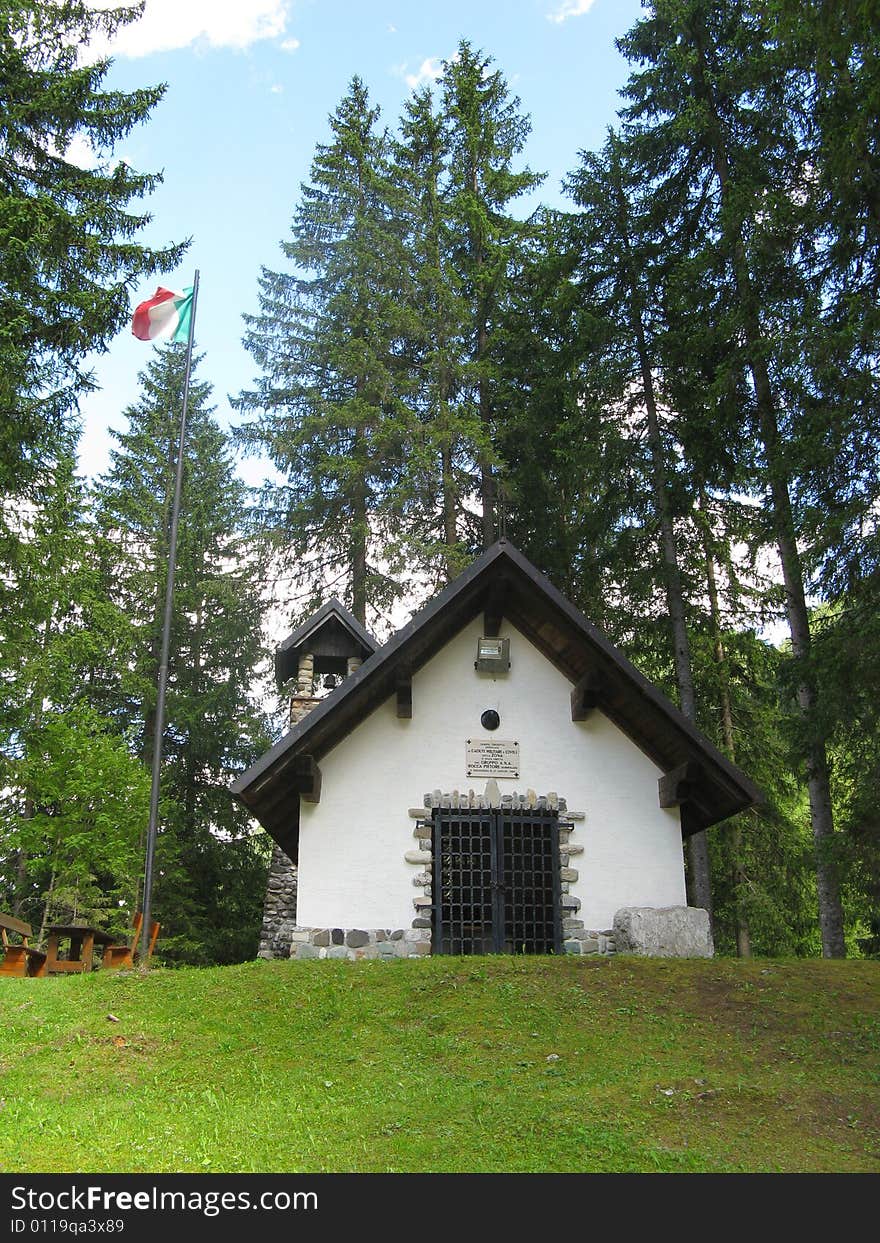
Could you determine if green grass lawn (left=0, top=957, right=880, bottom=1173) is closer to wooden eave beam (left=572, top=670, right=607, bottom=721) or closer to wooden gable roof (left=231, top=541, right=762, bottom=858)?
wooden gable roof (left=231, top=541, right=762, bottom=858)

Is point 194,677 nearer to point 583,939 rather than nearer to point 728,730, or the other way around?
point 728,730

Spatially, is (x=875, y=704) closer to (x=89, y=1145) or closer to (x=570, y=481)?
(x=570, y=481)

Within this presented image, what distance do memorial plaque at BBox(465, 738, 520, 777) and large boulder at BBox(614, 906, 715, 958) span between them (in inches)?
89.3

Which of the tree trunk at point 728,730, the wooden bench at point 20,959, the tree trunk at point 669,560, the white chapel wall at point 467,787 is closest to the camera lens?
the white chapel wall at point 467,787

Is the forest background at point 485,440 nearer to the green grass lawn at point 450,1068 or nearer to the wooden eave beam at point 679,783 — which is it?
the wooden eave beam at point 679,783

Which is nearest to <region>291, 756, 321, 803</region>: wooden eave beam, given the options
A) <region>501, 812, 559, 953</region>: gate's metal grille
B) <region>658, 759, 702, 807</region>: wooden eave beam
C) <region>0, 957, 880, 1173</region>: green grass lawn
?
<region>0, 957, 880, 1173</region>: green grass lawn

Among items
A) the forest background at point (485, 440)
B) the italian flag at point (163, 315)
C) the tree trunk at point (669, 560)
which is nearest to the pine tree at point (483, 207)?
the forest background at point (485, 440)

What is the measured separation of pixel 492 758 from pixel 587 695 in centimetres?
149

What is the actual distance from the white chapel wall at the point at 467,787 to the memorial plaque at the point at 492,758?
0.25 feet

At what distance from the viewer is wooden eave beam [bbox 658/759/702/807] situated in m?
12.2

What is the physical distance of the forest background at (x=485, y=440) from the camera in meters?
13.5

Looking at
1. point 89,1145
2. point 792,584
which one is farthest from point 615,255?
point 89,1145

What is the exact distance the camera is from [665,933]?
37.8 ft
